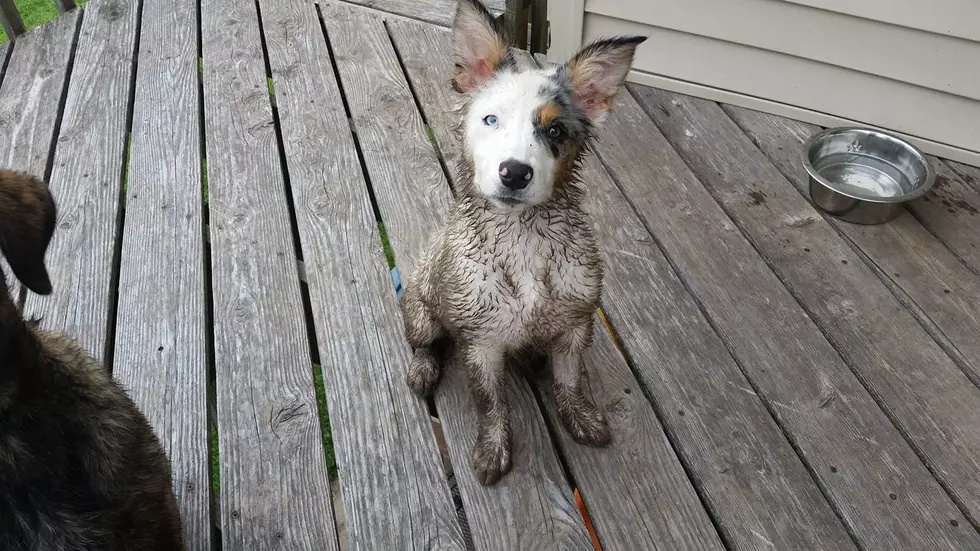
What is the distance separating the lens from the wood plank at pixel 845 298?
2.33 metres

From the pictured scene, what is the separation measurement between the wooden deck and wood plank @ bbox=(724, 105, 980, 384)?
0.4 inches

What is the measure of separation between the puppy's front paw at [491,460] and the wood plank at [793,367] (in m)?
0.98

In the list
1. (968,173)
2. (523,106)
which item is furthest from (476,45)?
(968,173)

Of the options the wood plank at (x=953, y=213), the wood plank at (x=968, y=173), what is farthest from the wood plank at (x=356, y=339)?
the wood plank at (x=968, y=173)

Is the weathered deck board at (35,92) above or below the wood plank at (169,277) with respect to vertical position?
above

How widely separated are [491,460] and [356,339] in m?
0.76

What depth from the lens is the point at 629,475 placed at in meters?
2.25

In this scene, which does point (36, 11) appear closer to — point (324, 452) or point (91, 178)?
point (91, 178)

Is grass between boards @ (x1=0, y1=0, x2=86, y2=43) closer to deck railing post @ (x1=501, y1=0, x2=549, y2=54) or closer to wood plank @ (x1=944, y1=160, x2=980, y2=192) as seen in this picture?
deck railing post @ (x1=501, y1=0, x2=549, y2=54)

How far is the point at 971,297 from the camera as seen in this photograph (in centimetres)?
276

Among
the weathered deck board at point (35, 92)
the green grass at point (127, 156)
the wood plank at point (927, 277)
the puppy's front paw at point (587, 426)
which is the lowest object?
the wood plank at point (927, 277)

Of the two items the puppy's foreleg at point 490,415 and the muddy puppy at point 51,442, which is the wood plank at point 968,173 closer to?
the puppy's foreleg at point 490,415

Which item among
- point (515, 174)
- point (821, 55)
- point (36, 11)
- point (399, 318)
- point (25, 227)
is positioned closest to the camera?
point (25, 227)

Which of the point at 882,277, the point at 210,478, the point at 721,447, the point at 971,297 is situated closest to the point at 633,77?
the point at 882,277
